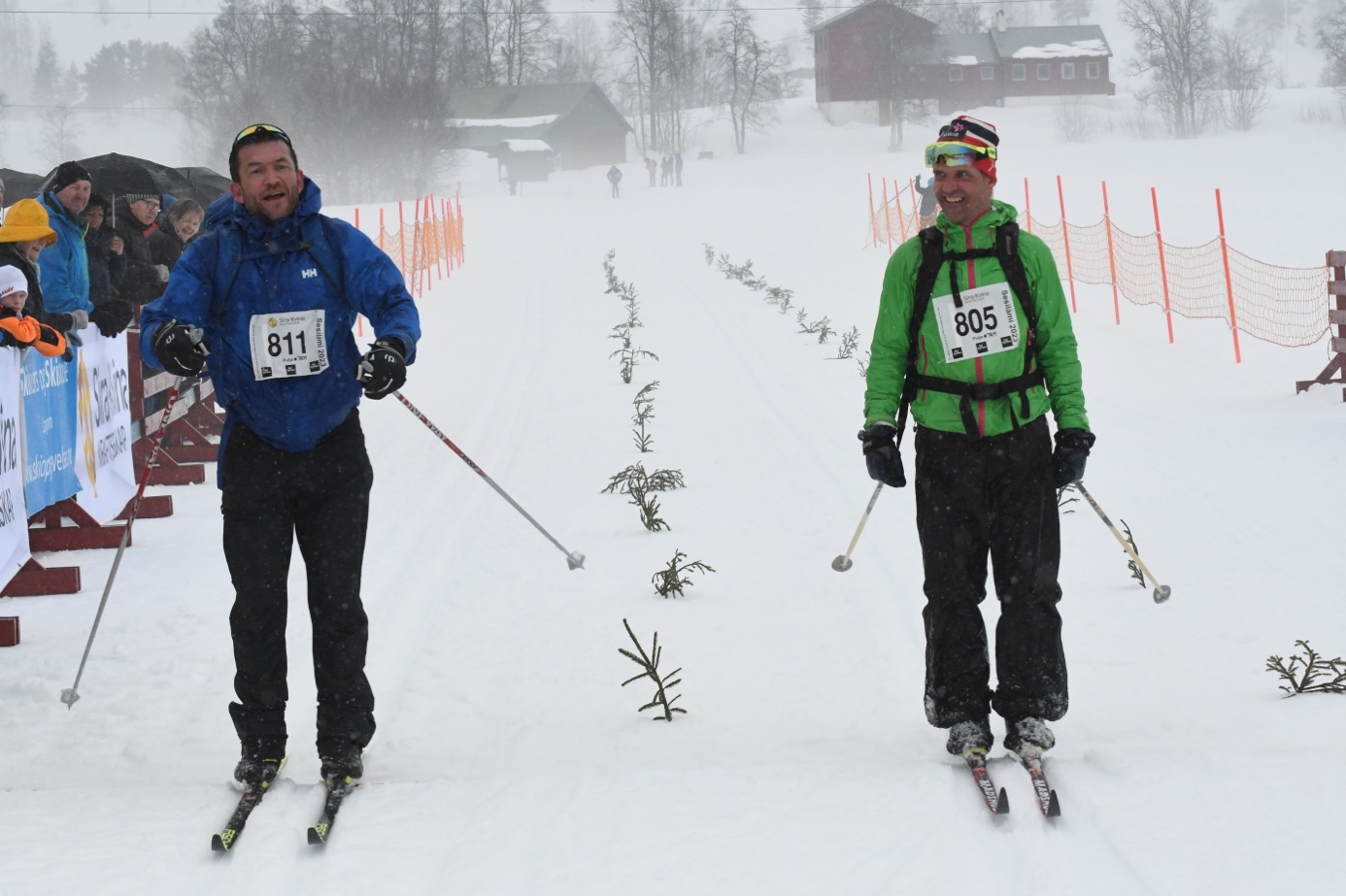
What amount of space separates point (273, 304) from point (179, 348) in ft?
1.04

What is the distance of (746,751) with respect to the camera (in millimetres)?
4488

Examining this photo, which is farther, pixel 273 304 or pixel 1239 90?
pixel 1239 90

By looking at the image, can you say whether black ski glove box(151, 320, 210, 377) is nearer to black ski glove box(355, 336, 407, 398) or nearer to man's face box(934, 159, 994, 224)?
black ski glove box(355, 336, 407, 398)

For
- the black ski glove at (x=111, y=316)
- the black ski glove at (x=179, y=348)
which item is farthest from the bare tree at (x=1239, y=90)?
the black ski glove at (x=179, y=348)

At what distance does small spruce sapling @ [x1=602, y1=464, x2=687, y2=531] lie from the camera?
25.4ft

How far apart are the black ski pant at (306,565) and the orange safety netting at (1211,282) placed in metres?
11.1

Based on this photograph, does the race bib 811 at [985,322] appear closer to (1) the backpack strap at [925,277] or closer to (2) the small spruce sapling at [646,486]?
(1) the backpack strap at [925,277]

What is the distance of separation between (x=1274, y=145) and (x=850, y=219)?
2025 centimetres

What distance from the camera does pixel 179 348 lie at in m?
3.82

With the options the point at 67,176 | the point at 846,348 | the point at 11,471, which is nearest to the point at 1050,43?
the point at 846,348

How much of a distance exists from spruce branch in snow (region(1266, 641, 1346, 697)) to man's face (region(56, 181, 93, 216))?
7.04 m

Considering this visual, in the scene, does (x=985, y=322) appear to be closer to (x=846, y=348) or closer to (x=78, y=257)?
(x=78, y=257)

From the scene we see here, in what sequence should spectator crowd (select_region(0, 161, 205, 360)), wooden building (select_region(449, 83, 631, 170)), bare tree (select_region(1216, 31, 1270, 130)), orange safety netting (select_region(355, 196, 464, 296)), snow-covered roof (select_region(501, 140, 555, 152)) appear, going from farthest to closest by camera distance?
wooden building (select_region(449, 83, 631, 170))
snow-covered roof (select_region(501, 140, 555, 152))
bare tree (select_region(1216, 31, 1270, 130))
orange safety netting (select_region(355, 196, 464, 296))
spectator crowd (select_region(0, 161, 205, 360))

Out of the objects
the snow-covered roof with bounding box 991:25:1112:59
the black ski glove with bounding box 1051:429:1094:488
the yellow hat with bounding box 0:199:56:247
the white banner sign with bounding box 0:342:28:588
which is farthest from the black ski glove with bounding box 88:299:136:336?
the snow-covered roof with bounding box 991:25:1112:59
